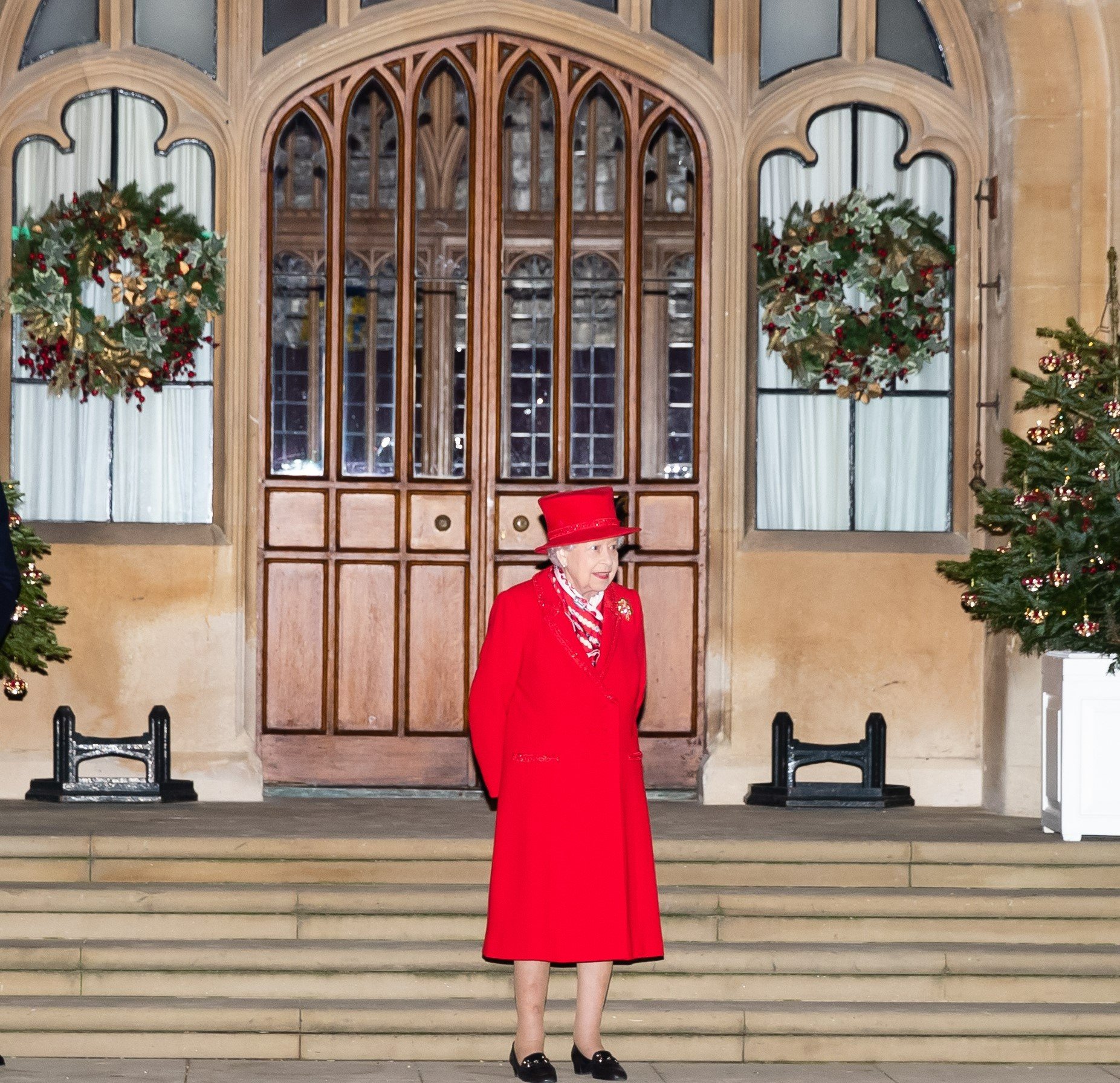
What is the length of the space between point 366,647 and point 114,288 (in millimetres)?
2087

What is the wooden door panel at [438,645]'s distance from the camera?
352 inches

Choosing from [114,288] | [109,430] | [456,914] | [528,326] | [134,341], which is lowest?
[456,914]

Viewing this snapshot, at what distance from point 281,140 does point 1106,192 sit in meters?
3.90

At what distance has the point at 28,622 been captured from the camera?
7.69 m

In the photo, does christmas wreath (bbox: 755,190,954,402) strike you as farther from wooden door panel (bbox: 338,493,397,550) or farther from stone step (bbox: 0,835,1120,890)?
stone step (bbox: 0,835,1120,890)

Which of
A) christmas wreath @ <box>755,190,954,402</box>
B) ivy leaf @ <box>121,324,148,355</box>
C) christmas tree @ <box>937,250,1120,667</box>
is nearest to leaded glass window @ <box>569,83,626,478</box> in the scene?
christmas wreath @ <box>755,190,954,402</box>

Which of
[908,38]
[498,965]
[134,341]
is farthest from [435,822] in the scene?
[908,38]

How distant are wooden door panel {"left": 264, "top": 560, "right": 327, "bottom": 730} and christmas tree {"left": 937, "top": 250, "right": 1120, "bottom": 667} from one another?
3004 mm

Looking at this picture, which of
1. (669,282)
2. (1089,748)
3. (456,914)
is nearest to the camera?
(456,914)

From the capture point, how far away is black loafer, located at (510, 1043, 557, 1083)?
18.1 ft

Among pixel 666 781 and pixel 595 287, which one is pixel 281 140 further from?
pixel 666 781

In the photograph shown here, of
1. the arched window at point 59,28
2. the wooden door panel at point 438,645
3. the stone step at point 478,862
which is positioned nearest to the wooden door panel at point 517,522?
the wooden door panel at point 438,645

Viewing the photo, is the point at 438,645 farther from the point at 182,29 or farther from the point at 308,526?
the point at 182,29

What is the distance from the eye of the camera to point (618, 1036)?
20.0 feet
